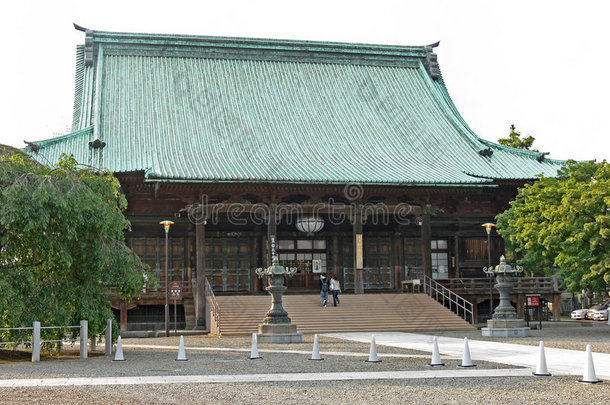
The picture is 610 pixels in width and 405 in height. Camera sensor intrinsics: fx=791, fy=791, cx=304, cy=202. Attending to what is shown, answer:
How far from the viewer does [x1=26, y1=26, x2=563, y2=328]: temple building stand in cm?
Answer: 3344

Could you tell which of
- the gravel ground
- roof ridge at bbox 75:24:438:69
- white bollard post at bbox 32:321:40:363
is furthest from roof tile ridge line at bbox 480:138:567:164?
white bollard post at bbox 32:321:40:363

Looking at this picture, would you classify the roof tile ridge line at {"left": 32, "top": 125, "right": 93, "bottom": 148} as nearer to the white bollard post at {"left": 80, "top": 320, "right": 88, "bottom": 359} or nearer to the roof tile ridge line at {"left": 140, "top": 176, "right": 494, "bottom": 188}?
the roof tile ridge line at {"left": 140, "top": 176, "right": 494, "bottom": 188}

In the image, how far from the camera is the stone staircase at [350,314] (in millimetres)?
29328

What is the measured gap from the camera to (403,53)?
45094 mm

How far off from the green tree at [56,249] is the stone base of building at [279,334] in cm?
594

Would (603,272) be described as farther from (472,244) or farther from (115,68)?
(115,68)

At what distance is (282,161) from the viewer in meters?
35.0

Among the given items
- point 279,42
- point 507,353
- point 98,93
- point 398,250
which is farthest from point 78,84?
point 507,353

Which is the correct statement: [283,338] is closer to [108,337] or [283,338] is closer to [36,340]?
[108,337]

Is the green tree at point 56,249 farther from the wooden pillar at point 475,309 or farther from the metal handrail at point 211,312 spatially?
the wooden pillar at point 475,309

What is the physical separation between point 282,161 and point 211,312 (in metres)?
7.93

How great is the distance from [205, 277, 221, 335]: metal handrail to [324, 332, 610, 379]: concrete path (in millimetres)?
5222

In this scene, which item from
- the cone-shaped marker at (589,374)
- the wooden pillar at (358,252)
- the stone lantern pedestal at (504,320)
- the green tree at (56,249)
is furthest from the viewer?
the wooden pillar at (358,252)

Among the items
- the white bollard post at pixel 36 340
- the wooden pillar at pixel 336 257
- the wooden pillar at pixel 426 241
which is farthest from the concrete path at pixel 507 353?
the wooden pillar at pixel 336 257
